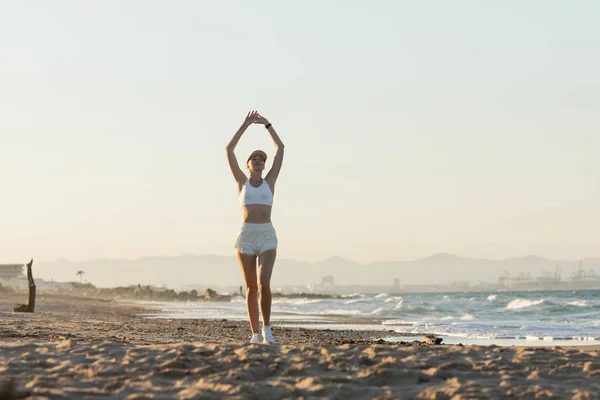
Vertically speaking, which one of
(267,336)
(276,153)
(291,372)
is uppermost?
(276,153)

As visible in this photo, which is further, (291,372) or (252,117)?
(252,117)

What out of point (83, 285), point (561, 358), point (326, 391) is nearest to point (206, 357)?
point (326, 391)

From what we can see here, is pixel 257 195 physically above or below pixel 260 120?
below

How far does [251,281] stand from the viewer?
8.81 m

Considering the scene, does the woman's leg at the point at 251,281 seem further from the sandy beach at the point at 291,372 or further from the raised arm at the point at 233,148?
the sandy beach at the point at 291,372

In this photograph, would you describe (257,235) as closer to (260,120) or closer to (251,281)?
(251,281)

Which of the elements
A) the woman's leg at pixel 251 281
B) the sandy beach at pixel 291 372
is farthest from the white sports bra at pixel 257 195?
the sandy beach at pixel 291 372

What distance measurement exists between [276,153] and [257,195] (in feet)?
2.32

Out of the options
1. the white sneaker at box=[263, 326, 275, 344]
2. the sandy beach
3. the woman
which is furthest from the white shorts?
the sandy beach

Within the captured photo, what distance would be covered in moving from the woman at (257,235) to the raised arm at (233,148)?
0.5 inches

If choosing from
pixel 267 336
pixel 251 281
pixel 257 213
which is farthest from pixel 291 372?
pixel 257 213

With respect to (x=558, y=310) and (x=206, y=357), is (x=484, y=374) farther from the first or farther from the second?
(x=558, y=310)

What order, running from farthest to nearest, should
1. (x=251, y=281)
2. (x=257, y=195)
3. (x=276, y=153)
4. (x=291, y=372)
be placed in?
(x=276, y=153) < (x=251, y=281) < (x=257, y=195) < (x=291, y=372)

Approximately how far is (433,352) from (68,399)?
3212 mm
